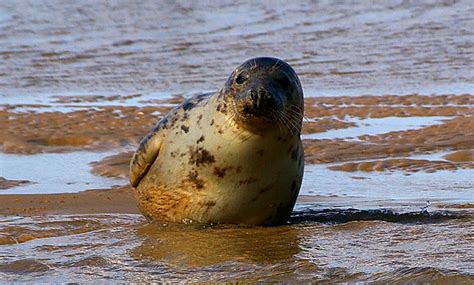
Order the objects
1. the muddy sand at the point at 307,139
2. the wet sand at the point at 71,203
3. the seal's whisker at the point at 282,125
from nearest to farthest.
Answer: the seal's whisker at the point at 282,125, the wet sand at the point at 71,203, the muddy sand at the point at 307,139

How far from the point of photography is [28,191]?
7367 millimetres

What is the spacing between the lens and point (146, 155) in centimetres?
619

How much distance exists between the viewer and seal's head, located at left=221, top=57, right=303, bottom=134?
5551 mm

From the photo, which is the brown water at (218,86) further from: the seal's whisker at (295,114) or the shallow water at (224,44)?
the seal's whisker at (295,114)

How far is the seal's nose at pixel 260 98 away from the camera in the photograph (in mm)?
5504

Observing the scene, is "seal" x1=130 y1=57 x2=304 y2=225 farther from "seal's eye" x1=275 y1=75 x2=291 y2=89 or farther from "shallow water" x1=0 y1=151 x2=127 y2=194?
"shallow water" x1=0 y1=151 x2=127 y2=194

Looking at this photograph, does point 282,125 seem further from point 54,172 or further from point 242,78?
point 54,172

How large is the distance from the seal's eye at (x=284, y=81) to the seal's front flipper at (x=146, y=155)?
0.71 metres

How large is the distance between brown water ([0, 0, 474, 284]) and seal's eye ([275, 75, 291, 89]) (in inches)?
26.5

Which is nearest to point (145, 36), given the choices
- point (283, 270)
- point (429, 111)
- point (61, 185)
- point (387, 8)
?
point (387, 8)

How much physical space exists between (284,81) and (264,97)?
0.36 meters

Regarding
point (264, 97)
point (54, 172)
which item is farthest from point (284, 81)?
point (54, 172)

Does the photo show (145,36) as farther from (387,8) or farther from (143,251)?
(143,251)

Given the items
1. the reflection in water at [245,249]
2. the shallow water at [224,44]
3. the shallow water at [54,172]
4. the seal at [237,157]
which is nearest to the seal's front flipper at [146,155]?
the seal at [237,157]
